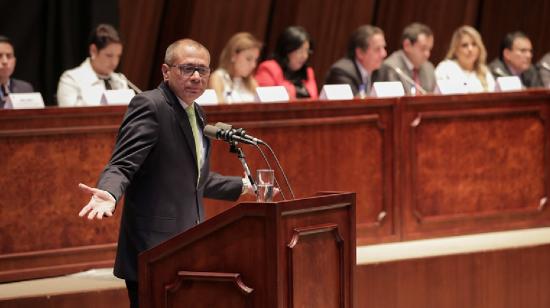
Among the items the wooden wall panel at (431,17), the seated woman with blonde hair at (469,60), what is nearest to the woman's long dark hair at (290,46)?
the seated woman with blonde hair at (469,60)

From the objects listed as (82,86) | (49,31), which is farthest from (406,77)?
(49,31)

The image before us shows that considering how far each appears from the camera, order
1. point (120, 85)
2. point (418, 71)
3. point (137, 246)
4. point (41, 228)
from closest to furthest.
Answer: point (137, 246) → point (41, 228) → point (120, 85) → point (418, 71)

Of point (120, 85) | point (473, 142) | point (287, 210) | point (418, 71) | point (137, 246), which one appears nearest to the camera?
point (287, 210)

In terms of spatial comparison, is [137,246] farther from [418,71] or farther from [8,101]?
[418,71]

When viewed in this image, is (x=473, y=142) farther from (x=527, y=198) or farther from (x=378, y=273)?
(x=378, y=273)

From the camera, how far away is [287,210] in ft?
8.42

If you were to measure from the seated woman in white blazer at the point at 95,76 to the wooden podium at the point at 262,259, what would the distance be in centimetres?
266

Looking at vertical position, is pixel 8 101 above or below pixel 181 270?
above

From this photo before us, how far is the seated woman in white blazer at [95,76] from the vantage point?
17.4 feet

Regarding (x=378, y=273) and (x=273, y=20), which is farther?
(x=273, y=20)

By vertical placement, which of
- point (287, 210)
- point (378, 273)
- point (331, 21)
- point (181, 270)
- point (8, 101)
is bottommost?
point (378, 273)

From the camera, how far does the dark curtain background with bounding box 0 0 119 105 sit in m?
6.42

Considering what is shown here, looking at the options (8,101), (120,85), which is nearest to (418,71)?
(120,85)

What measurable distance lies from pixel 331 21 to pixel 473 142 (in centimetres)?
327
